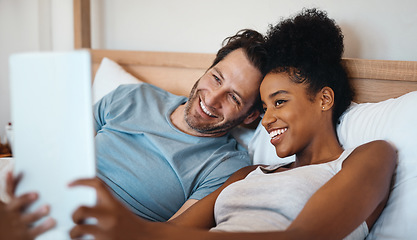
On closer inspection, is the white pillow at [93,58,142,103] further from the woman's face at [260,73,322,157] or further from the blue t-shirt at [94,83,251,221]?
the woman's face at [260,73,322,157]

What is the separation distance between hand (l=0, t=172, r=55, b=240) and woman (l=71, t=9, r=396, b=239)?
0.20 feet

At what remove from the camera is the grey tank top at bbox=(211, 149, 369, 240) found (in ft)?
2.93

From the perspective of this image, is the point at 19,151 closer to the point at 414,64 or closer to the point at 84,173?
the point at 84,173

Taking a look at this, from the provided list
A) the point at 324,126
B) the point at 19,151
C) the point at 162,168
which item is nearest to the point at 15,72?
the point at 19,151

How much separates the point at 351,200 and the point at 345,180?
2.0 inches

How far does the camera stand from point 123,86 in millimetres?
1678

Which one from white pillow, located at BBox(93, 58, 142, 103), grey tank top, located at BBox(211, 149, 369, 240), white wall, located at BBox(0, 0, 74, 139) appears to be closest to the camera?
grey tank top, located at BBox(211, 149, 369, 240)

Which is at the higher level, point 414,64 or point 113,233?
point 414,64

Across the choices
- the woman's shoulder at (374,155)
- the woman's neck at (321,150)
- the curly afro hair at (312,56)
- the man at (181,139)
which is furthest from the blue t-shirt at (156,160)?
the woman's shoulder at (374,155)

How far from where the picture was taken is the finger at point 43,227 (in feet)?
2.03

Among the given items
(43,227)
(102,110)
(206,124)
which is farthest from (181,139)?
(43,227)

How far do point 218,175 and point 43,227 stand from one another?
727 millimetres

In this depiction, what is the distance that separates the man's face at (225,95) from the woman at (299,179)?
0.13 m

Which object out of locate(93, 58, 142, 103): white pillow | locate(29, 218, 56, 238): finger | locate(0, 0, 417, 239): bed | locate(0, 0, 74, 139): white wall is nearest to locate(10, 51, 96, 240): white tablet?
locate(29, 218, 56, 238): finger
